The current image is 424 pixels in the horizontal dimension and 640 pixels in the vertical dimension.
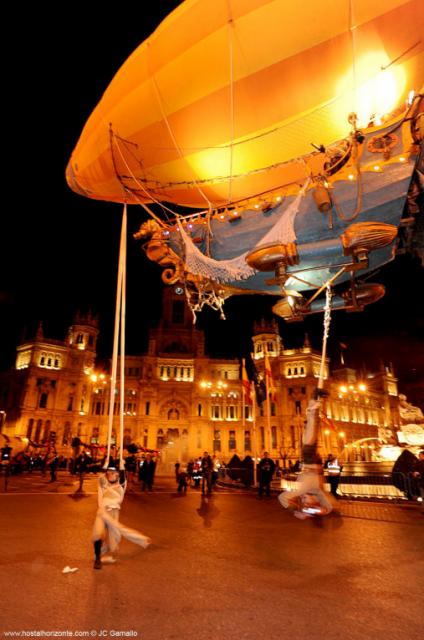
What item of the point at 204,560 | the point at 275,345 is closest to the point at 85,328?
the point at 275,345

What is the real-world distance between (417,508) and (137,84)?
1451cm

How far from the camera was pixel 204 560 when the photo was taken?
5848mm

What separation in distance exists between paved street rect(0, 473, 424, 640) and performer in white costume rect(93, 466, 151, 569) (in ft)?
0.91

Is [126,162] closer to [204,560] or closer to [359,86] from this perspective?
[359,86]

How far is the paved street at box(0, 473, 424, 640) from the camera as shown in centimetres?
361

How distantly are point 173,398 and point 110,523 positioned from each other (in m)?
66.4

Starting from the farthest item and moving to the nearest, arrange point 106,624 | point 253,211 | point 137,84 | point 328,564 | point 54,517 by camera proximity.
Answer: point 54,517
point 253,211
point 137,84
point 328,564
point 106,624

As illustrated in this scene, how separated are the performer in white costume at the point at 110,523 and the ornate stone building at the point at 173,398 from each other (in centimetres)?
5874

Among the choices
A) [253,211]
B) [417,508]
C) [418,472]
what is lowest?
[417,508]

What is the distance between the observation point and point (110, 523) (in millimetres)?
5816

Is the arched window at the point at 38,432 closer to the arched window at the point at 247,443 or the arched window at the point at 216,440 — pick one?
the arched window at the point at 216,440

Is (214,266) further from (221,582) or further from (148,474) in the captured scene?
(148,474)

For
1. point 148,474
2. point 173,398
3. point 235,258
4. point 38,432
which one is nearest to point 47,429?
point 38,432

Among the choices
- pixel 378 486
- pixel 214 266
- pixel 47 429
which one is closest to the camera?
pixel 214 266
